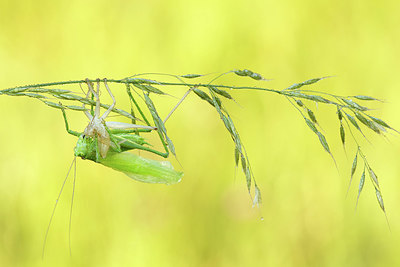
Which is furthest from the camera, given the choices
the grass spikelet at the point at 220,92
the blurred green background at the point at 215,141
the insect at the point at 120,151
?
the blurred green background at the point at 215,141

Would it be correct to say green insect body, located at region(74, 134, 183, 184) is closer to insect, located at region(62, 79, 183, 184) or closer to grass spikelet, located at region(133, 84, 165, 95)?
insect, located at region(62, 79, 183, 184)

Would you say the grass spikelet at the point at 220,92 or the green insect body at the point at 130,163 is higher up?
the grass spikelet at the point at 220,92

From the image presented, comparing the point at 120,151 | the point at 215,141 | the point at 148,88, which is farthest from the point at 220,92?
the point at 215,141

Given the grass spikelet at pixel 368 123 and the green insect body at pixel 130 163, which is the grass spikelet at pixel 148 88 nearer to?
the green insect body at pixel 130 163

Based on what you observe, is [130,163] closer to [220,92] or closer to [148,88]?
[148,88]

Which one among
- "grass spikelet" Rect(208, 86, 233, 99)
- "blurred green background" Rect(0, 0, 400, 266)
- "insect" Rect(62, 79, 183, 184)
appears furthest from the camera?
"blurred green background" Rect(0, 0, 400, 266)

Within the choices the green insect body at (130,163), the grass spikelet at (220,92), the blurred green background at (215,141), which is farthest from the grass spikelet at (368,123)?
the blurred green background at (215,141)

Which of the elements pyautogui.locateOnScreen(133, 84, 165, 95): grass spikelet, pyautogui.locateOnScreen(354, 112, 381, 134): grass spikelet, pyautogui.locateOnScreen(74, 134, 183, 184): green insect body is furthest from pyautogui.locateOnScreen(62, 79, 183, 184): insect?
pyautogui.locateOnScreen(354, 112, 381, 134): grass spikelet

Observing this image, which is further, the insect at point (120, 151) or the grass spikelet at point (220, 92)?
the insect at point (120, 151)

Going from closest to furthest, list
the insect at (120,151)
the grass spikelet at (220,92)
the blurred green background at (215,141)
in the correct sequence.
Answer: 1. the grass spikelet at (220,92)
2. the insect at (120,151)
3. the blurred green background at (215,141)

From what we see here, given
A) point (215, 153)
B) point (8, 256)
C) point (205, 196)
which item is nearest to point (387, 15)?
point (215, 153)
